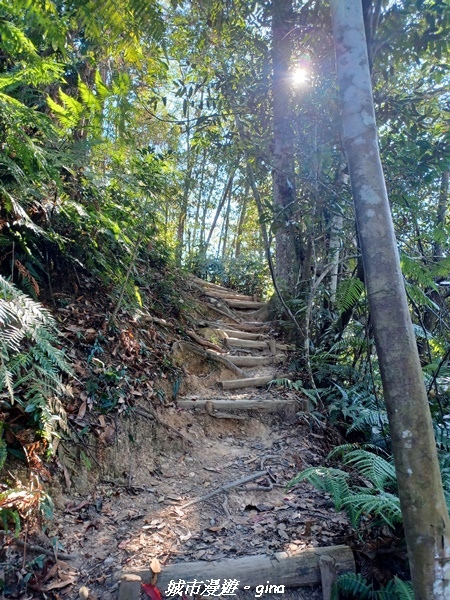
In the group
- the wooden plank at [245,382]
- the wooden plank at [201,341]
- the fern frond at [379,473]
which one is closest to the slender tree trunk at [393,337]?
the fern frond at [379,473]

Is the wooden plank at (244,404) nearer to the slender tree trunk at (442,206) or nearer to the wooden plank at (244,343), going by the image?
the wooden plank at (244,343)

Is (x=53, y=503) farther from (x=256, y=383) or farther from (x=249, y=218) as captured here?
(x=249, y=218)

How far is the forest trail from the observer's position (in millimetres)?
1794

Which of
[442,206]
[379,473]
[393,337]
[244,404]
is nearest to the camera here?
[393,337]

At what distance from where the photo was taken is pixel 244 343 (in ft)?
16.4

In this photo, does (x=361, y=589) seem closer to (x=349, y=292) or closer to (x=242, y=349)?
(x=349, y=292)

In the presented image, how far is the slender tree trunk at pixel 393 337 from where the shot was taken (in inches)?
49.8

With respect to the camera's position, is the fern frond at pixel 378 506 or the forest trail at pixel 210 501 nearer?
the fern frond at pixel 378 506

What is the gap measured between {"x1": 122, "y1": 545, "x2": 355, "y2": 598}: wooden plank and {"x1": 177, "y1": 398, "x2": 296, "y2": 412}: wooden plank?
158 cm

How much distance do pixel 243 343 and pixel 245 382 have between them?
1040 mm

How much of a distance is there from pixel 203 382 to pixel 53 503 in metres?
2.10

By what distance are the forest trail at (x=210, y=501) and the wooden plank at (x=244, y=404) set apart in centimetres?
1

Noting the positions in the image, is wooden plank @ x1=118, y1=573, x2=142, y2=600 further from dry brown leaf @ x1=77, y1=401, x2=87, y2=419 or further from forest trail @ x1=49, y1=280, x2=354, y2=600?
dry brown leaf @ x1=77, y1=401, x2=87, y2=419

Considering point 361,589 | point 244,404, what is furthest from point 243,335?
point 361,589
